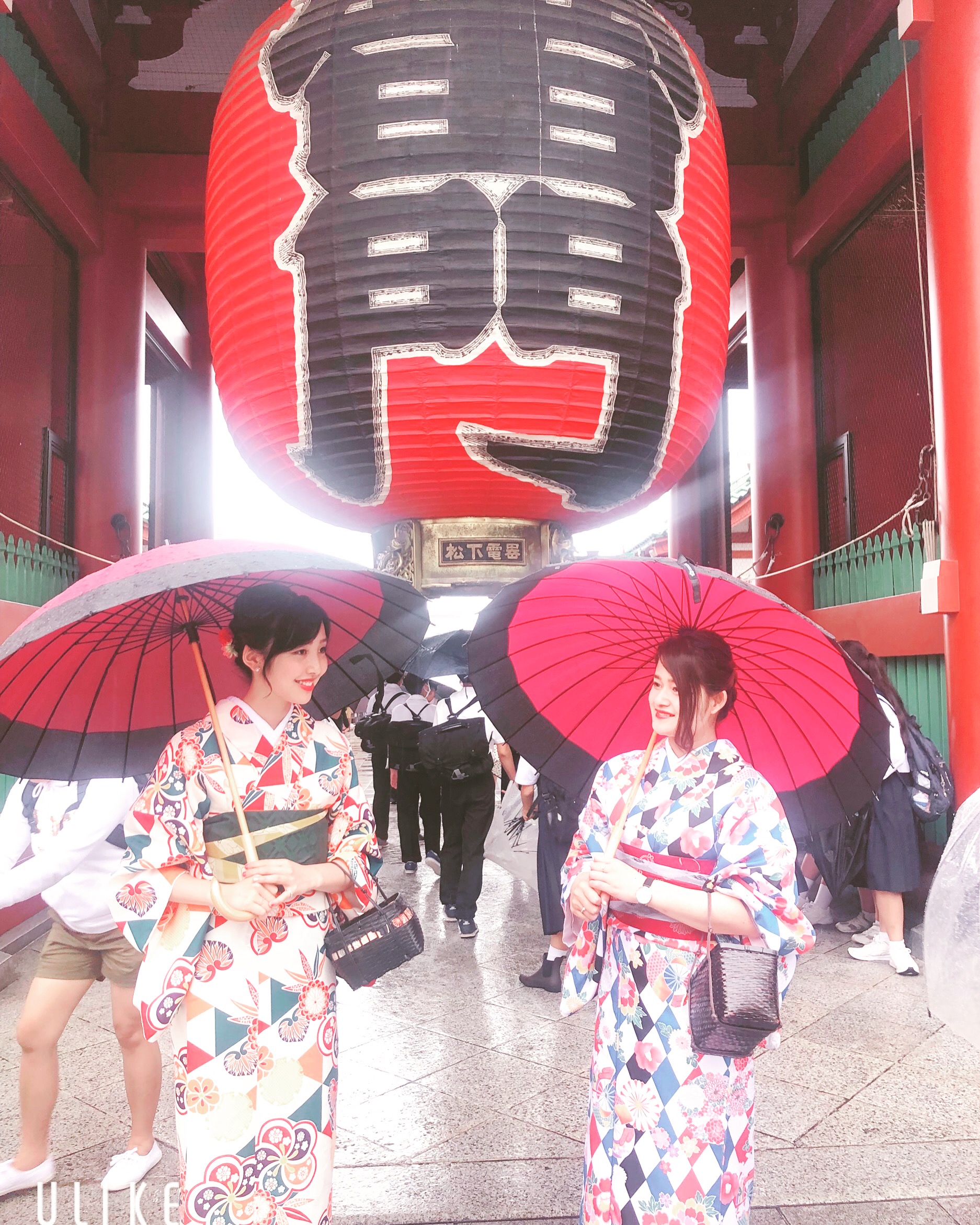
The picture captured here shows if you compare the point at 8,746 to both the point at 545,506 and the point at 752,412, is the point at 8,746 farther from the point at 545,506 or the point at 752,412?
the point at 752,412

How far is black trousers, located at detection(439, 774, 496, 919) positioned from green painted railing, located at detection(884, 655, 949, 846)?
268cm

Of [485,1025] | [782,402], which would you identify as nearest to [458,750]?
[485,1025]

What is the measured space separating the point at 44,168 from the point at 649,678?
5.67 m

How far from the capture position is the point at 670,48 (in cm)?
332

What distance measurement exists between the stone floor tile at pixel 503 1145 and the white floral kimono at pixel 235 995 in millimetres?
952

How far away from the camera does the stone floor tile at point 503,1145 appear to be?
2867 mm

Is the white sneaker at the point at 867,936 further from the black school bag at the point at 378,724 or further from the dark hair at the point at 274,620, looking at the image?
the dark hair at the point at 274,620

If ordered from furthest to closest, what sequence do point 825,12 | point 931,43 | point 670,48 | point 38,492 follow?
point 825,12 → point 38,492 → point 931,43 → point 670,48

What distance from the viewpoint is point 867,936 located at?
5.43 metres

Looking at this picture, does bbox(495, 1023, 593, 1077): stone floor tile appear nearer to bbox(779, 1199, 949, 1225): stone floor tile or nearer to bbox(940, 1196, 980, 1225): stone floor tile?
bbox(779, 1199, 949, 1225): stone floor tile

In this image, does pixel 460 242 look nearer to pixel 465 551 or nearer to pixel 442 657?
pixel 465 551

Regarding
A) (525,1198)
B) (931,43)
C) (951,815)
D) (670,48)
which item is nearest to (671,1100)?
(525,1198)

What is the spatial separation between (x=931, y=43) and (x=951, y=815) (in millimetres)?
4157

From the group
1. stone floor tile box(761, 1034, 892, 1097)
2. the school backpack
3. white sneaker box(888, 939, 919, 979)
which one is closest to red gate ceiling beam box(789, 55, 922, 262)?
the school backpack
